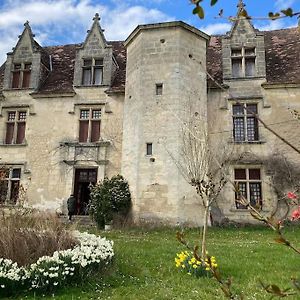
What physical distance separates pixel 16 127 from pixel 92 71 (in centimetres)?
456

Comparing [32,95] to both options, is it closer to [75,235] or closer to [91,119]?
[91,119]

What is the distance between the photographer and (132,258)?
24.3 ft

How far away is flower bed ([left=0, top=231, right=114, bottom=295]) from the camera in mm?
5307

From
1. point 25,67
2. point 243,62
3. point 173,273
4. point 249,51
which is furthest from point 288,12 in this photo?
point 25,67

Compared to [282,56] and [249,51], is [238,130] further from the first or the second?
[282,56]

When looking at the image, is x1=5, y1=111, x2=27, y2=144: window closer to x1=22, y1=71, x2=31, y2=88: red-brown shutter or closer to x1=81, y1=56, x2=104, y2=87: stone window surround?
x1=22, y1=71, x2=31, y2=88: red-brown shutter

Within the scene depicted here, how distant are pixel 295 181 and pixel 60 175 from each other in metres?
10.1

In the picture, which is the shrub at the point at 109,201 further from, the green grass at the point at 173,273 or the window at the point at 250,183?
the window at the point at 250,183

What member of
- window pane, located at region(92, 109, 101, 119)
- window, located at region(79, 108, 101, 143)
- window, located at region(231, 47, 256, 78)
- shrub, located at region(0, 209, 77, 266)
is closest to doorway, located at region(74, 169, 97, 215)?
window, located at region(79, 108, 101, 143)

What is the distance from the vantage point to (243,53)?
53.9ft

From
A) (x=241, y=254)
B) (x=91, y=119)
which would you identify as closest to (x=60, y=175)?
(x=91, y=119)

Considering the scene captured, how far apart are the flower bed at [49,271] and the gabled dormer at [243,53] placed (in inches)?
487

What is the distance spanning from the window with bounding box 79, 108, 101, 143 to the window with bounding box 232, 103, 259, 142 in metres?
6.22

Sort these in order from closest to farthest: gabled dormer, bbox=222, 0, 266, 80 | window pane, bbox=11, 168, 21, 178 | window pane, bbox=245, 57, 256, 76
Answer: gabled dormer, bbox=222, 0, 266, 80 < window pane, bbox=245, 57, 256, 76 < window pane, bbox=11, 168, 21, 178
